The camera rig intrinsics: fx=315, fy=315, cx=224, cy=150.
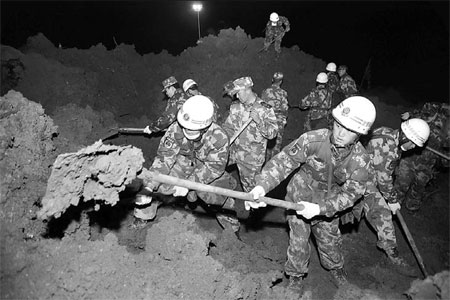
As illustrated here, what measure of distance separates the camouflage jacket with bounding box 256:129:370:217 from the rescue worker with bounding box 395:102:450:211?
294 cm

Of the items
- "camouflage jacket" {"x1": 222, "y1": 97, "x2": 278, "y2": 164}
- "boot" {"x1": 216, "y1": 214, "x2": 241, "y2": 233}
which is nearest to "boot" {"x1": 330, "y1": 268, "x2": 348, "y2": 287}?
"boot" {"x1": 216, "y1": 214, "x2": 241, "y2": 233}

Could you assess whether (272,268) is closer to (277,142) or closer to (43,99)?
(277,142)

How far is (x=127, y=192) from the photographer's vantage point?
397 cm

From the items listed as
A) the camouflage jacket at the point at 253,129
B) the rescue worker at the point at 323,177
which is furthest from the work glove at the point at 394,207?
the camouflage jacket at the point at 253,129

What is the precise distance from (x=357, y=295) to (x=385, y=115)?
259 inches

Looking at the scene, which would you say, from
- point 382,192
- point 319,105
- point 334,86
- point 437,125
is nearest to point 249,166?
point 382,192

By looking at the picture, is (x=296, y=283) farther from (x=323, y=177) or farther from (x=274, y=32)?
(x=274, y=32)

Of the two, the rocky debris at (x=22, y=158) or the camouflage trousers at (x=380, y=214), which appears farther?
the camouflage trousers at (x=380, y=214)

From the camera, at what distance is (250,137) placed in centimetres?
516

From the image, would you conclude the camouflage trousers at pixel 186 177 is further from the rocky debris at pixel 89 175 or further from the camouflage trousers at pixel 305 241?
the rocky debris at pixel 89 175

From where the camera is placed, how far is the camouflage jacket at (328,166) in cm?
337

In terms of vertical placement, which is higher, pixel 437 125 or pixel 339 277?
pixel 437 125

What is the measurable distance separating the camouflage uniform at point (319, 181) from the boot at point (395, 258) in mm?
1039

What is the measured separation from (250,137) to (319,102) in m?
3.52
